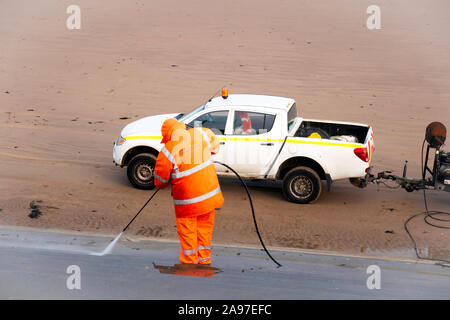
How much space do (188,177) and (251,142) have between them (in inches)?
157

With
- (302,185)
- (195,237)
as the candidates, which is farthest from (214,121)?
(195,237)

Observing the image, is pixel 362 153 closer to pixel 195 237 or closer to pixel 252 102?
pixel 252 102

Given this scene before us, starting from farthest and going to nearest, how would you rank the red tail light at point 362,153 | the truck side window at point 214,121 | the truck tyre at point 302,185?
the truck side window at point 214,121 < the truck tyre at point 302,185 < the red tail light at point 362,153

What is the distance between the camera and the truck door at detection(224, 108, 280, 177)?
34.8 ft

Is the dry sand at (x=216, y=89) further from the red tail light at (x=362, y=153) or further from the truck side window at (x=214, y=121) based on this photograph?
the truck side window at (x=214, y=121)

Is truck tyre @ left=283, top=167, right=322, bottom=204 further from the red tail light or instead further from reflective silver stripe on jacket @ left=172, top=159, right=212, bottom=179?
reflective silver stripe on jacket @ left=172, top=159, right=212, bottom=179

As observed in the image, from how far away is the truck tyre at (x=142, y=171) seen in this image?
432 inches

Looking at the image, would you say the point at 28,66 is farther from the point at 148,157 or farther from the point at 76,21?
the point at 148,157

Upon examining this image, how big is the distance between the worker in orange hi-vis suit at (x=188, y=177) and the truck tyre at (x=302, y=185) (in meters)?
3.90

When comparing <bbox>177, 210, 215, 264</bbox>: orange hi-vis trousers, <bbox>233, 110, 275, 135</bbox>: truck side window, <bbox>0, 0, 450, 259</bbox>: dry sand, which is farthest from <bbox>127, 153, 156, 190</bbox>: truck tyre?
<bbox>177, 210, 215, 264</bbox>: orange hi-vis trousers

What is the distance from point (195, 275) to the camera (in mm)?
6367

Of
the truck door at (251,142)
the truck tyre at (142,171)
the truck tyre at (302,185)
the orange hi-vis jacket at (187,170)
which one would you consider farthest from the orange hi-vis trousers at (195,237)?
the truck tyre at (142,171)

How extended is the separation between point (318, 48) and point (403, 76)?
3.84m

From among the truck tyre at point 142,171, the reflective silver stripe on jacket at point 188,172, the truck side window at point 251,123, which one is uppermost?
the truck side window at point 251,123
